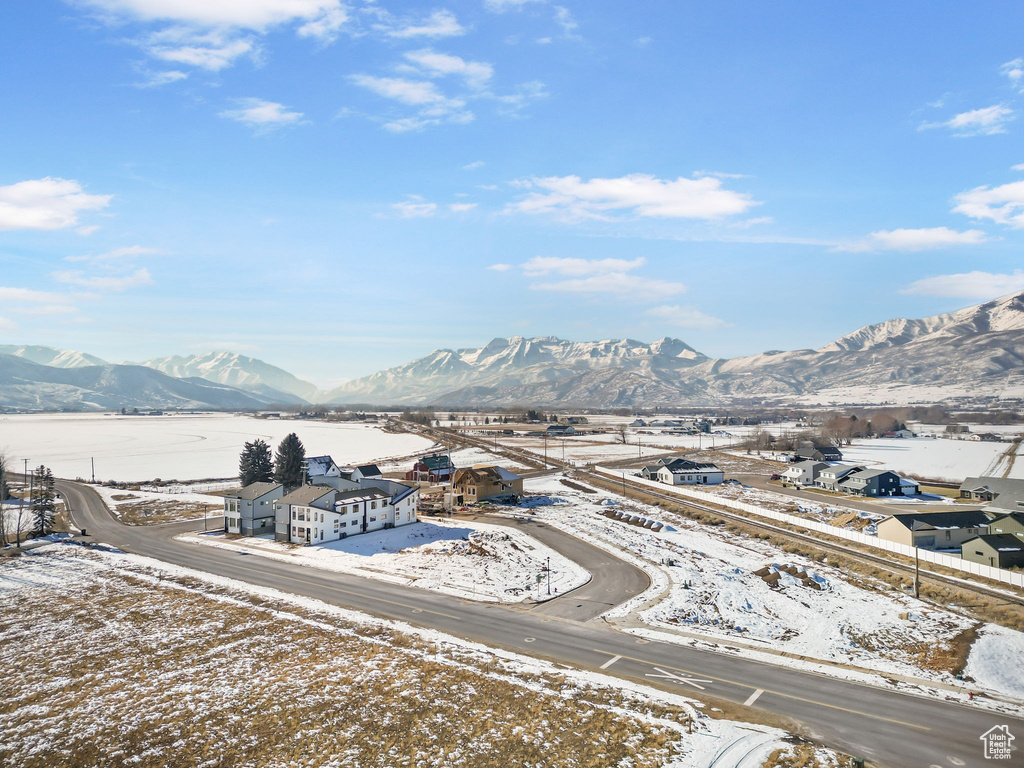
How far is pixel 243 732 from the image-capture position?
27172mm

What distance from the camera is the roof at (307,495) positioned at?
6612 cm

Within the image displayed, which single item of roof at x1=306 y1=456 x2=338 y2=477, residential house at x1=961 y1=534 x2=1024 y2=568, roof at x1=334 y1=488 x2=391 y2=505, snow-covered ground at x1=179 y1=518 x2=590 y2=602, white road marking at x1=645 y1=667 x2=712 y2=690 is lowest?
snow-covered ground at x1=179 y1=518 x2=590 y2=602

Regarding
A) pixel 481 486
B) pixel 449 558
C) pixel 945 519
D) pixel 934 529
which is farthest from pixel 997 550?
pixel 481 486

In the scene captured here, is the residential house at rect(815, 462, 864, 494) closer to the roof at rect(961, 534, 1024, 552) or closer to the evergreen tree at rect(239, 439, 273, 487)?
the roof at rect(961, 534, 1024, 552)

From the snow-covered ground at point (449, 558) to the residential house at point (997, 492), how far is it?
175 feet

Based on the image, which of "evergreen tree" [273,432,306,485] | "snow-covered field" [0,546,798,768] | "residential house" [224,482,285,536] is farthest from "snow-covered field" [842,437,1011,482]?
"residential house" [224,482,285,536]

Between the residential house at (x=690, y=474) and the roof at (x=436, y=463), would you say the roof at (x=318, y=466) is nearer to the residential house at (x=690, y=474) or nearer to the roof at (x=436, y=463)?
the roof at (x=436, y=463)

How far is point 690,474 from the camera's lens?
107625 millimetres

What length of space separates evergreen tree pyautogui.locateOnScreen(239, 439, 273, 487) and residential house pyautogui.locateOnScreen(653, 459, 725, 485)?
70716mm

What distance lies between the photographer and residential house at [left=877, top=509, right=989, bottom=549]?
59.8 metres

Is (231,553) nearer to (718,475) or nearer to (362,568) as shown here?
(362,568)

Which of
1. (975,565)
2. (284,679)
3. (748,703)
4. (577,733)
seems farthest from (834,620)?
(284,679)

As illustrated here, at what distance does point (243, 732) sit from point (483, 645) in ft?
46.6

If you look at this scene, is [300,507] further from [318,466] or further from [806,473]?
[806,473]
